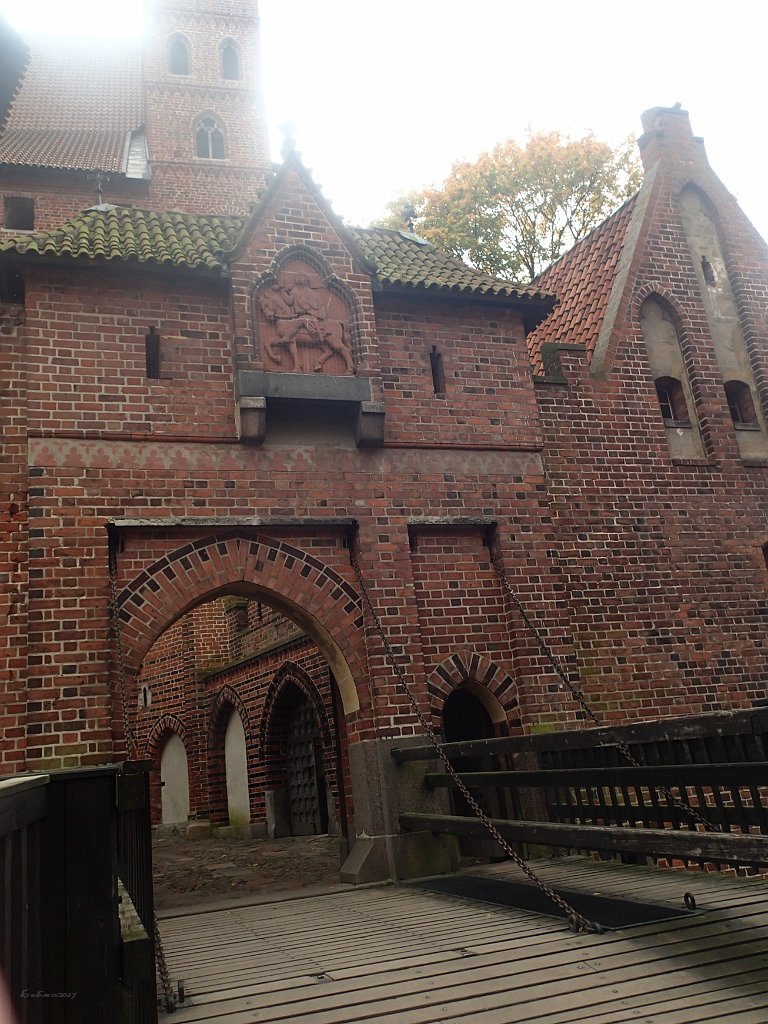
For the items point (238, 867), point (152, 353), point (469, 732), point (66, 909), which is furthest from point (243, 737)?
point (66, 909)

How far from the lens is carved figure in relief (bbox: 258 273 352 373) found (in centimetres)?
1029

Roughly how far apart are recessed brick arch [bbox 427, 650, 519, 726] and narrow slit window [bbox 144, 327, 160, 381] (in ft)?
15.0

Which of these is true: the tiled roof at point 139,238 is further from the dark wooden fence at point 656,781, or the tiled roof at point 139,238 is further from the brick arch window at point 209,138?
the brick arch window at point 209,138

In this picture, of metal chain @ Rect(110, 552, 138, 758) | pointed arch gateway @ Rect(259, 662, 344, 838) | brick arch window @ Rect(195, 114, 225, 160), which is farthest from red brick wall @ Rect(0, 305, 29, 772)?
brick arch window @ Rect(195, 114, 225, 160)

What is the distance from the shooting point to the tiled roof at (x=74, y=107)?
1109 inches

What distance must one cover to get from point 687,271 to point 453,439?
5.72 meters

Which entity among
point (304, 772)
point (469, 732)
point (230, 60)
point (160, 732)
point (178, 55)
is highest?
point (230, 60)

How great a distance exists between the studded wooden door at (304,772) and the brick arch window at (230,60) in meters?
24.9

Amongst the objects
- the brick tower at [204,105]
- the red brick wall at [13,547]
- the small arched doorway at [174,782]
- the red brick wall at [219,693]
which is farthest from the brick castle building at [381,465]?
the brick tower at [204,105]

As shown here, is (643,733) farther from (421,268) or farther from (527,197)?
(527,197)

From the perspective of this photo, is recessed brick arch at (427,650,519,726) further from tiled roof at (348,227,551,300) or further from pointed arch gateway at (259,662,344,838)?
pointed arch gateway at (259,662,344,838)

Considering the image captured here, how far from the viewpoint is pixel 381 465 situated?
412 inches

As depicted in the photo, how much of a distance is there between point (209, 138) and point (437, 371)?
23655 millimetres

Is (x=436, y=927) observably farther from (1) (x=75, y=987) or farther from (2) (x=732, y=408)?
(2) (x=732, y=408)
